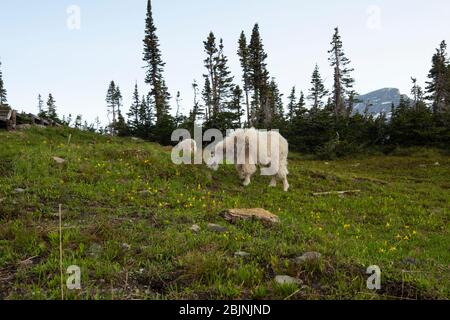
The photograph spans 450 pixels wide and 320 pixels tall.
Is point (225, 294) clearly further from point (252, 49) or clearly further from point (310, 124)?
point (252, 49)

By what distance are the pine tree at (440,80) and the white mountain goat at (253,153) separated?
4487 centimetres

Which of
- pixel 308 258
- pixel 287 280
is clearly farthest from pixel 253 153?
pixel 287 280

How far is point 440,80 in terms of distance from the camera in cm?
5406

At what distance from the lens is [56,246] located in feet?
18.3

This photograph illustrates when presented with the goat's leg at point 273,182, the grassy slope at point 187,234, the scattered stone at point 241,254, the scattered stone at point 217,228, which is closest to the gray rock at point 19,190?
the grassy slope at point 187,234

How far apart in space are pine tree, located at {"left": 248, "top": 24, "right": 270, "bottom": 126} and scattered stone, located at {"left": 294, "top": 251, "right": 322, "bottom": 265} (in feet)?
135

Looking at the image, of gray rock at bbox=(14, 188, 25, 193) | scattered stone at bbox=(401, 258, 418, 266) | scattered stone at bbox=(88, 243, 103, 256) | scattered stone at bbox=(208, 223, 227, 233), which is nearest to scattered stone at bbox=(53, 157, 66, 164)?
gray rock at bbox=(14, 188, 25, 193)

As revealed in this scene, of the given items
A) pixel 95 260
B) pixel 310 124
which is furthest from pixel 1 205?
pixel 310 124

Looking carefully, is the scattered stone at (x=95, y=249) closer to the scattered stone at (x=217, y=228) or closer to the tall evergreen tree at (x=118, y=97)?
the scattered stone at (x=217, y=228)

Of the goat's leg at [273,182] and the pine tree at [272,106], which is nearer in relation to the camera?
the goat's leg at [273,182]

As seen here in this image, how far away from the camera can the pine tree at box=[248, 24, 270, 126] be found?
4772cm

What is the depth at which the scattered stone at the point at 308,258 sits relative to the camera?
5200mm

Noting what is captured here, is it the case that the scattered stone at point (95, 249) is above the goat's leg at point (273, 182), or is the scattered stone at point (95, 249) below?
below

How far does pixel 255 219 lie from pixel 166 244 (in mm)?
2549
